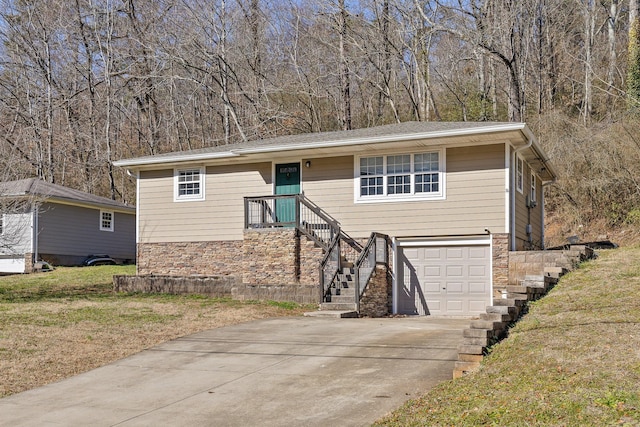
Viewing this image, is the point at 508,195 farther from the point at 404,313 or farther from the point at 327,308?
the point at 327,308

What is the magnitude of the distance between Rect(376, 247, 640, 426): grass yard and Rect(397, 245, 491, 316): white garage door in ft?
20.6

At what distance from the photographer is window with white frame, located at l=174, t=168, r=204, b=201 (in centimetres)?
2048

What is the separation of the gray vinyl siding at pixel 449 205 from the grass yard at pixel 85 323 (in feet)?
10.1

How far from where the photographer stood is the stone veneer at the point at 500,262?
16203 millimetres

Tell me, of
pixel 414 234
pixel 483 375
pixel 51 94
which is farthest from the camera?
pixel 51 94

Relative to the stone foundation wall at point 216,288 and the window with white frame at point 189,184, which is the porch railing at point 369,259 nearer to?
the stone foundation wall at point 216,288

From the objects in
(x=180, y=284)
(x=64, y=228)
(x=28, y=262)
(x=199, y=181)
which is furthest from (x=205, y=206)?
(x=64, y=228)

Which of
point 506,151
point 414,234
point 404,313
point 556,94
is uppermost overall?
point 556,94

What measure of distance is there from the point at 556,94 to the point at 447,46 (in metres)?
6.17

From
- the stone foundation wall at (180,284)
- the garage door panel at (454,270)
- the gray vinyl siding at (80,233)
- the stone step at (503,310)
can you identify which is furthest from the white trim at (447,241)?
the gray vinyl siding at (80,233)

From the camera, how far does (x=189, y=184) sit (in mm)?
20688

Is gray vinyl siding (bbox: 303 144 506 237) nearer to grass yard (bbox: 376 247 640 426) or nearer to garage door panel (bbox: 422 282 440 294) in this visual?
garage door panel (bbox: 422 282 440 294)

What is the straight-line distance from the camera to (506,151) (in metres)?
16.6

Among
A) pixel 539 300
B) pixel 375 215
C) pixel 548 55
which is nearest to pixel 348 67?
pixel 548 55
